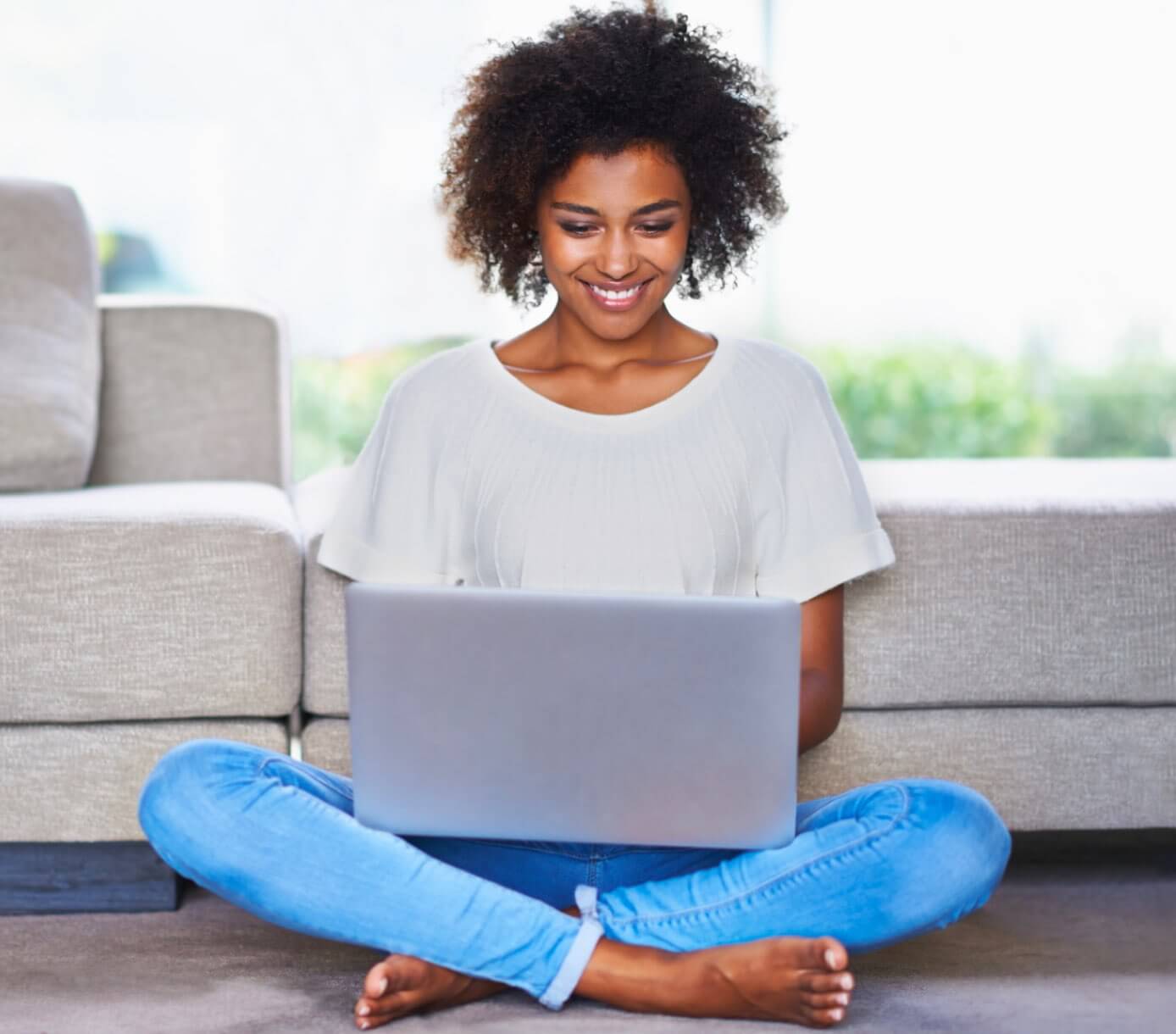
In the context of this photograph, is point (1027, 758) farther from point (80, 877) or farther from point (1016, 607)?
point (80, 877)

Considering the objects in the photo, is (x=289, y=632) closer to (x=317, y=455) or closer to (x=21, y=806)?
(x=21, y=806)

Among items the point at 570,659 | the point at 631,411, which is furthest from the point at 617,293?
the point at 570,659

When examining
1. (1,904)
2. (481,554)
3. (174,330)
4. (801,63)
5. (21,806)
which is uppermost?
(801,63)

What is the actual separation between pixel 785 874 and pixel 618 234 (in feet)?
2.20

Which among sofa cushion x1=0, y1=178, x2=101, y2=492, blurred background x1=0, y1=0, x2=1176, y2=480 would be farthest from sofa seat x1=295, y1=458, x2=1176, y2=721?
blurred background x1=0, y1=0, x2=1176, y2=480

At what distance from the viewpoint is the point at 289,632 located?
182 cm

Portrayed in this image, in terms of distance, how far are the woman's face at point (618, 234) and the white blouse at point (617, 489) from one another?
0.36 ft

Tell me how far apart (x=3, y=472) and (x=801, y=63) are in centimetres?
320

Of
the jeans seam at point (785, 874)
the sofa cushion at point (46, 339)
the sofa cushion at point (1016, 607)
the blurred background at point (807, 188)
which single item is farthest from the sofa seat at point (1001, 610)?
the blurred background at point (807, 188)

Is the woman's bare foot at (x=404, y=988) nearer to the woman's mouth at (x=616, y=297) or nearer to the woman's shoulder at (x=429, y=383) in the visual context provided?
the woman's shoulder at (x=429, y=383)

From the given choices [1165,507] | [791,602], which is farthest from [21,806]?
[1165,507]

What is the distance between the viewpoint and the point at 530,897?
5.09 ft

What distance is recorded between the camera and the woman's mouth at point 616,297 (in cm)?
171

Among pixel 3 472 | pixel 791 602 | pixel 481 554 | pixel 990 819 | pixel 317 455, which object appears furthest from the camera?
pixel 317 455
